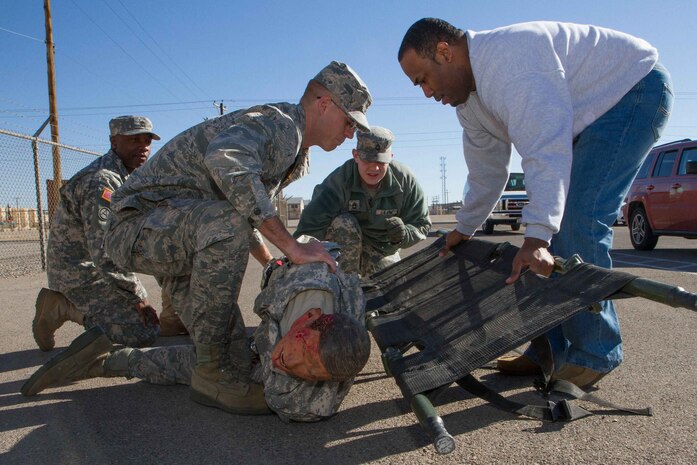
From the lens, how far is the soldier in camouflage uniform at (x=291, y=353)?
7.09 ft

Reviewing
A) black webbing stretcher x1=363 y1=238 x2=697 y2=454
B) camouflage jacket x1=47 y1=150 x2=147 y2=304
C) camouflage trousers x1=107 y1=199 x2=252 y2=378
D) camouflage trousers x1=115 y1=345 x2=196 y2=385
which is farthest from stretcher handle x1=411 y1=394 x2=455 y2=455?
camouflage jacket x1=47 y1=150 x2=147 y2=304

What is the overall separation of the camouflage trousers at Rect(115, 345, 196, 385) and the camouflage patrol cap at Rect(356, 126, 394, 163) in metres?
2.05

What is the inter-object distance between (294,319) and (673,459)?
1460mm

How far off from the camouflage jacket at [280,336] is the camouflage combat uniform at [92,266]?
1565mm

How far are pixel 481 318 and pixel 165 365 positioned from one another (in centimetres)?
167

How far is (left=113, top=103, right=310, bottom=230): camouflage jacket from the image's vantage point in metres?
2.56

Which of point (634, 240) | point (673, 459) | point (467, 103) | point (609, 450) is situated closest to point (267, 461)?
point (609, 450)

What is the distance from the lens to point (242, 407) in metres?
2.56

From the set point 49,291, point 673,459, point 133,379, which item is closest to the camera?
point 673,459

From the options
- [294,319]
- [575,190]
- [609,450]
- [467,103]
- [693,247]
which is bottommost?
[693,247]

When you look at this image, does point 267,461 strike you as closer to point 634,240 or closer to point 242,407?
point 242,407

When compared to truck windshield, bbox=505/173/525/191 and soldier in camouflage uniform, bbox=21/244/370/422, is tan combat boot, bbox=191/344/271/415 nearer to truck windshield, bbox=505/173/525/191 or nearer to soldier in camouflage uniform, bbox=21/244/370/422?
soldier in camouflage uniform, bbox=21/244/370/422

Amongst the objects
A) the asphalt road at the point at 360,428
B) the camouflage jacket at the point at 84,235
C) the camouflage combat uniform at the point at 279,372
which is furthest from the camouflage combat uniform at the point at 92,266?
the camouflage combat uniform at the point at 279,372

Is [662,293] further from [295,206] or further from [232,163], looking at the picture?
[295,206]
